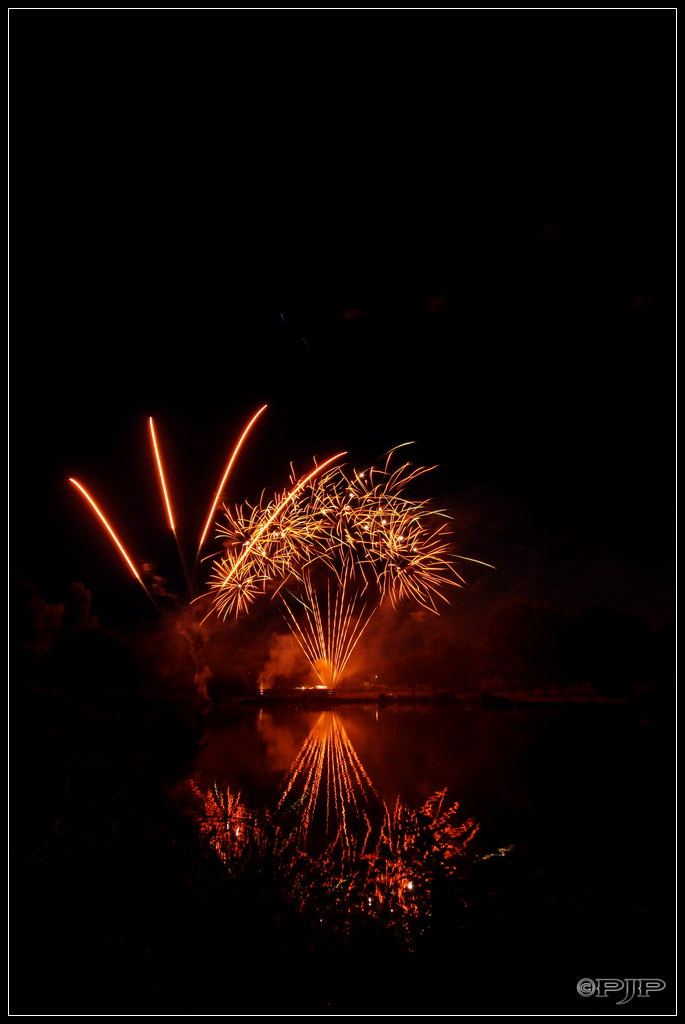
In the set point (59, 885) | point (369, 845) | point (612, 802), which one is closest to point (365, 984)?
point (59, 885)

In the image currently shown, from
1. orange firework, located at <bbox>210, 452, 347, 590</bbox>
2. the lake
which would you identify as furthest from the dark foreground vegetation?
orange firework, located at <bbox>210, 452, 347, 590</bbox>

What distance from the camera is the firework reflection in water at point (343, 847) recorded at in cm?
421

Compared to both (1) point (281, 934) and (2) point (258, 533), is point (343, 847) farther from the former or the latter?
(2) point (258, 533)

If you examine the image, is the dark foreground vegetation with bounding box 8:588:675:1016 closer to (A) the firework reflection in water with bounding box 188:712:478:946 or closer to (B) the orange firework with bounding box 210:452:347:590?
(A) the firework reflection in water with bounding box 188:712:478:946

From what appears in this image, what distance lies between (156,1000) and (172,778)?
8.03m

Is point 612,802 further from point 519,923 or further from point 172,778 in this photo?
point 172,778
